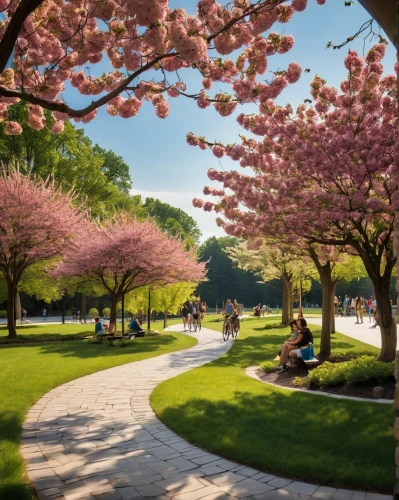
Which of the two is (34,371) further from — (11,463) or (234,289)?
(234,289)

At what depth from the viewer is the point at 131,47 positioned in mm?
6645

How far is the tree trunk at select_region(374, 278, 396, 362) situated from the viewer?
1076 centimetres

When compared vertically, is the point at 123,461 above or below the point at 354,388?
below

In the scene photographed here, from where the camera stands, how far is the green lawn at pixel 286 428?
5008 mm

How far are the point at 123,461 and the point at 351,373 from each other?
5.62m

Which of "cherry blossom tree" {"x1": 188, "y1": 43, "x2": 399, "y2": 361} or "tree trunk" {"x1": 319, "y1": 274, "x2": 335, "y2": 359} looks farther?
"tree trunk" {"x1": 319, "y1": 274, "x2": 335, "y2": 359}

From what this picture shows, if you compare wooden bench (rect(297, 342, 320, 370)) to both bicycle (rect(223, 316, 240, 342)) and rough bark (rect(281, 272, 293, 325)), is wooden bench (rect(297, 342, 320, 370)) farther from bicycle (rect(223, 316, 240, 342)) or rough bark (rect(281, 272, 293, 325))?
rough bark (rect(281, 272, 293, 325))

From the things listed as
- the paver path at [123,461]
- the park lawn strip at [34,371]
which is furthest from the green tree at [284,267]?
the paver path at [123,461]

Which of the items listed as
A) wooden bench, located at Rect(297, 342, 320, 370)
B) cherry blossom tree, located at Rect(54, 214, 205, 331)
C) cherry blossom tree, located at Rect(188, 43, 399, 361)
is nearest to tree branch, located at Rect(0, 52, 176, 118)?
cherry blossom tree, located at Rect(188, 43, 399, 361)

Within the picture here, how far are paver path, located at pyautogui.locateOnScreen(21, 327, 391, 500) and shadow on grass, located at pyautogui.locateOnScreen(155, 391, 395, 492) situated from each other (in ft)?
0.77

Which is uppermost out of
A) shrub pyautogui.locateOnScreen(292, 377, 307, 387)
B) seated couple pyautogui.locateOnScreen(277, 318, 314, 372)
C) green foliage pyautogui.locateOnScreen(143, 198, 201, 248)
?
green foliage pyautogui.locateOnScreen(143, 198, 201, 248)

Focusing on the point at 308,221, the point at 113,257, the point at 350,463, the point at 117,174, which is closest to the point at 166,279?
the point at 113,257

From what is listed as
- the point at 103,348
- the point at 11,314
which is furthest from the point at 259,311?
the point at 103,348

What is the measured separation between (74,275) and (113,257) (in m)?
2.61
